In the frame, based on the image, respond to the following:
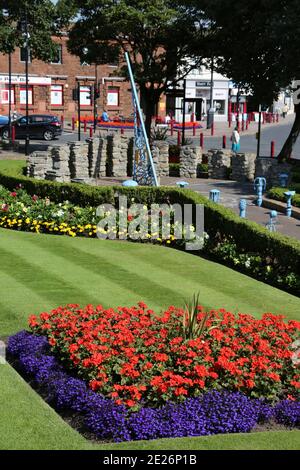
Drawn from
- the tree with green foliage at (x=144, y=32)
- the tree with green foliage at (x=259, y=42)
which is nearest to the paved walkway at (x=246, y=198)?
the tree with green foliage at (x=259, y=42)

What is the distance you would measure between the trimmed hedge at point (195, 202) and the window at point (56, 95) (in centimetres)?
4481

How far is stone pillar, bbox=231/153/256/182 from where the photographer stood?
33.9 metres

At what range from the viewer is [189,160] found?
3591 cm

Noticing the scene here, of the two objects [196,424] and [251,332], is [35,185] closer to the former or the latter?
[251,332]

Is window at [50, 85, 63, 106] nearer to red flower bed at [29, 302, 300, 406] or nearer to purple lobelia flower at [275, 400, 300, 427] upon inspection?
red flower bed at [29, 302, 300, 406]

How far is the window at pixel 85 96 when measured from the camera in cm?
7125

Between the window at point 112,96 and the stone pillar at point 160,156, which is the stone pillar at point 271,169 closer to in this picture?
the stone pillar at point 160,156

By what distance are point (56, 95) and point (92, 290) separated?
58.9 m

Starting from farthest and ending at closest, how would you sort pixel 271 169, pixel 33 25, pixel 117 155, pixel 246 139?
pixel 246 139, pixel 33 25, pixel 117 155, pixel 271 169

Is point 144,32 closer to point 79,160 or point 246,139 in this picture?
point 79,160

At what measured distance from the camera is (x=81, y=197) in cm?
2302

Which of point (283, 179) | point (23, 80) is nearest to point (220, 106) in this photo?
point (23, 80)
